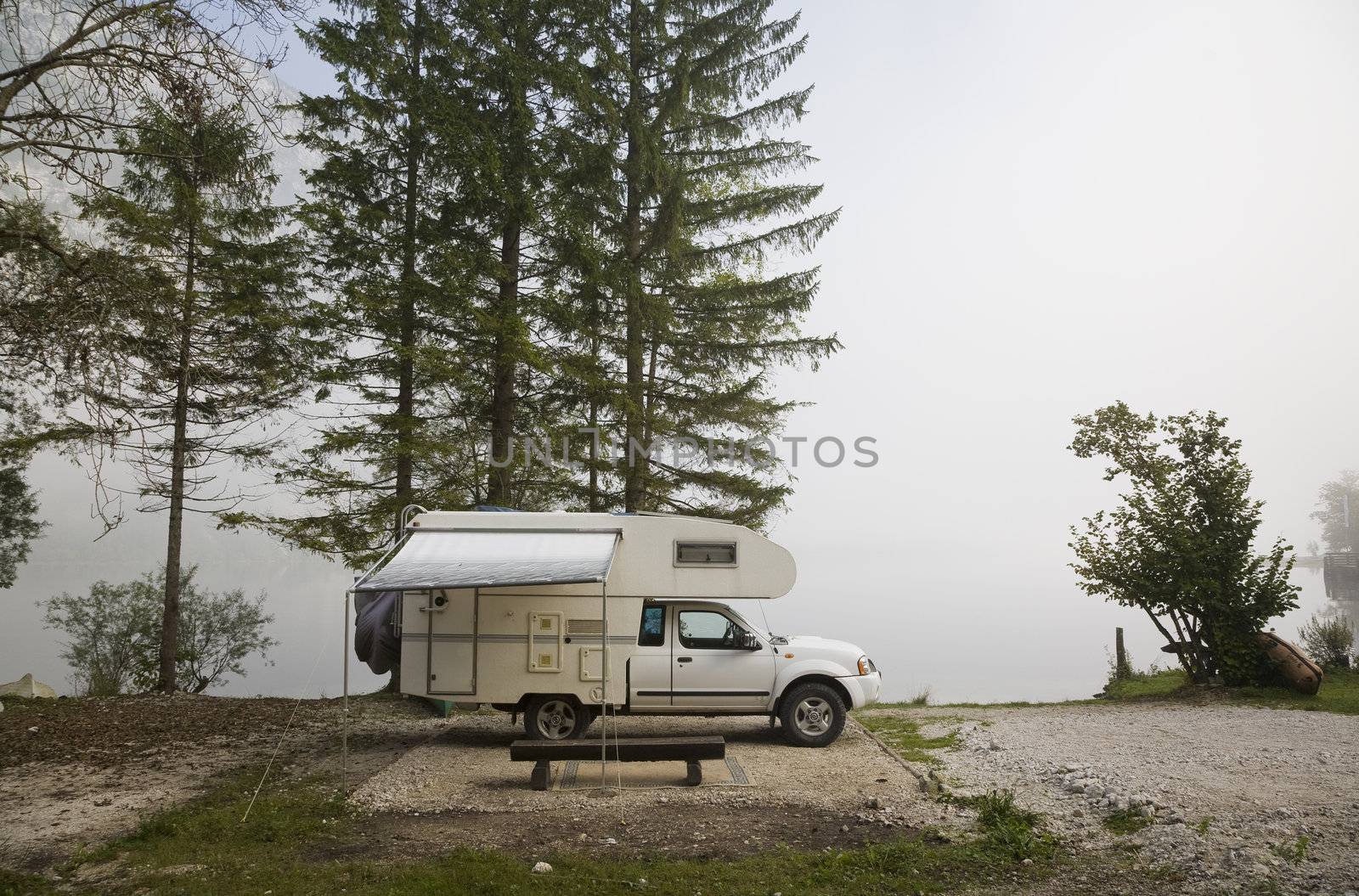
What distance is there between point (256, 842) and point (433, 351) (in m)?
9.84

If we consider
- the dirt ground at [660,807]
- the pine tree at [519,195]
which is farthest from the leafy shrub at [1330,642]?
the pine tree at [519,195]

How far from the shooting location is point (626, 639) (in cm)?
1013

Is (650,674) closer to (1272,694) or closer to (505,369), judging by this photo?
(505,369)

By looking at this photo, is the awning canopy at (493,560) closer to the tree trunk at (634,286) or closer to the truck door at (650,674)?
the truck door at (650,674)

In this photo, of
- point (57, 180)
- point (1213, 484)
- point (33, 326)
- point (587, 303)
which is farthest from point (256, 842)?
point (1213, 484)

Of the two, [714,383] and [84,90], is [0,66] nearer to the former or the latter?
[84,90]

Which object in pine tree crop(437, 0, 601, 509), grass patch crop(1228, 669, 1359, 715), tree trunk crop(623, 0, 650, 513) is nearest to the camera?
grass patch crop(1228, 669, 1359, 715)

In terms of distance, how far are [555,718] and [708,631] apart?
205 cm

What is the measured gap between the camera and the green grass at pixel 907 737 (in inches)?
405

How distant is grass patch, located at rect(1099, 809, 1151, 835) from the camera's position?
6.69m

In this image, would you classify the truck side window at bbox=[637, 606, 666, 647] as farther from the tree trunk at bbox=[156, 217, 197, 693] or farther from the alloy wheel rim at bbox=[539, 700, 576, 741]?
the tree trunk at bbox=[156, 217, 197, 693]

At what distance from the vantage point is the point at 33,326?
737 cm

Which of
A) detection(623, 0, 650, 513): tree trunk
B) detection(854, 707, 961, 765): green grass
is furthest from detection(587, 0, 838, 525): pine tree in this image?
detection(854, 707, 961, 765): green grass

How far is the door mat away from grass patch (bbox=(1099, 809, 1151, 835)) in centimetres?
308
